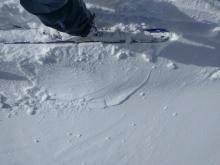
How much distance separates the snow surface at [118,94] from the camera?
1.47 m

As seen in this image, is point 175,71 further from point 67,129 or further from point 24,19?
point 24,19

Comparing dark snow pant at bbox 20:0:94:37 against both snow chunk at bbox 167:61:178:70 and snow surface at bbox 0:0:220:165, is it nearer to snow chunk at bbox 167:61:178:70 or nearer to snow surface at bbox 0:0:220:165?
snow surface at bbox 0:0:220:165

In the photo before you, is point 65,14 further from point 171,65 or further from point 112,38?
point 171,65

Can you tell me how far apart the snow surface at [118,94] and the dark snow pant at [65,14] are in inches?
4.4

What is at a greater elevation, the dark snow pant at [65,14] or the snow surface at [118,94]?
the dark snow pant at [65,14]

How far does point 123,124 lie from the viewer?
1507 millimetres

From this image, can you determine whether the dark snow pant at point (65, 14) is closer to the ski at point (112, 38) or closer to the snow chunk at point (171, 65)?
the ski at point (112, 38)

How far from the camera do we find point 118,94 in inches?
59.0

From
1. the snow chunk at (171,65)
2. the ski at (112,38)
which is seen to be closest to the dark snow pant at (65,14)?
the ski at (112,38)

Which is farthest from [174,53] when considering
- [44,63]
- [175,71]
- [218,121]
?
[44,63]

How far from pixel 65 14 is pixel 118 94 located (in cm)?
37

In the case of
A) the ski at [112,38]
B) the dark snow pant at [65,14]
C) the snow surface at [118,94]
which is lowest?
the snow surface at [118,94]

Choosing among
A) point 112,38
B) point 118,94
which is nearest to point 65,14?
point 112,38

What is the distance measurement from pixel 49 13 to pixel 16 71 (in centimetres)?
32
